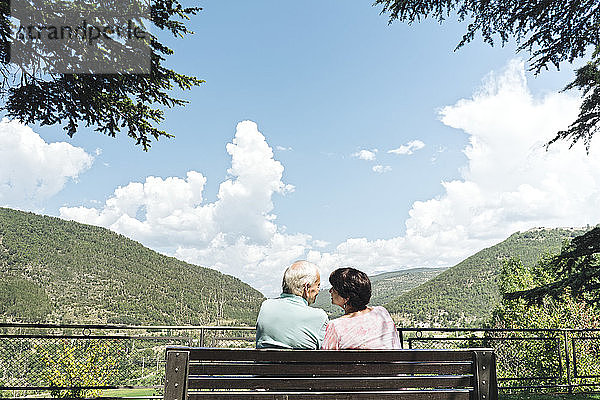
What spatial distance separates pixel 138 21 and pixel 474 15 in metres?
4.77

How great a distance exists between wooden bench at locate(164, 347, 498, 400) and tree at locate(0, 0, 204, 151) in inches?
210

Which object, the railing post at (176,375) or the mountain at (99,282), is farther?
the mountain at (99,282)

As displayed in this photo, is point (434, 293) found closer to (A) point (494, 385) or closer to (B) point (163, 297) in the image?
(B) point (163, 297)

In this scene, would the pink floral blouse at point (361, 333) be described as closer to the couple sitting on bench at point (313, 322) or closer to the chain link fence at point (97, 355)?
the couple sitting on bench at point (313, 322)

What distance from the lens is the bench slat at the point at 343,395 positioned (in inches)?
71.9

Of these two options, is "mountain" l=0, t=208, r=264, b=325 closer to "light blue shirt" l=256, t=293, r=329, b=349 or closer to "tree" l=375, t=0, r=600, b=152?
"tree" l=375, t=0, r=600, b=152

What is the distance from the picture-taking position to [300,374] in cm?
186

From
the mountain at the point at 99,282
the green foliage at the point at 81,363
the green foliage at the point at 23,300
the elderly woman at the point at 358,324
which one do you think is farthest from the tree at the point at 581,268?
the green foliage at the point at 23,300

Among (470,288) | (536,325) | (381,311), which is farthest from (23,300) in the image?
(470,288)

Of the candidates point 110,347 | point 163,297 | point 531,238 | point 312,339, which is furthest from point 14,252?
point 531,238

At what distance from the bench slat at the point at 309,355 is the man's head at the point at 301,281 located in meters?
0.60

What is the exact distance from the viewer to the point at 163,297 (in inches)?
2490

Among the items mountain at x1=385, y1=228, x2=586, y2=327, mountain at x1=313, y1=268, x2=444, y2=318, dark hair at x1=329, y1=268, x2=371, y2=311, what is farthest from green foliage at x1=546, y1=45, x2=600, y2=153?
mountain at x1=313, y1=268, x2=444, y2=318

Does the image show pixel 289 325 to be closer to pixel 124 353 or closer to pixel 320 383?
pixel 320 383
